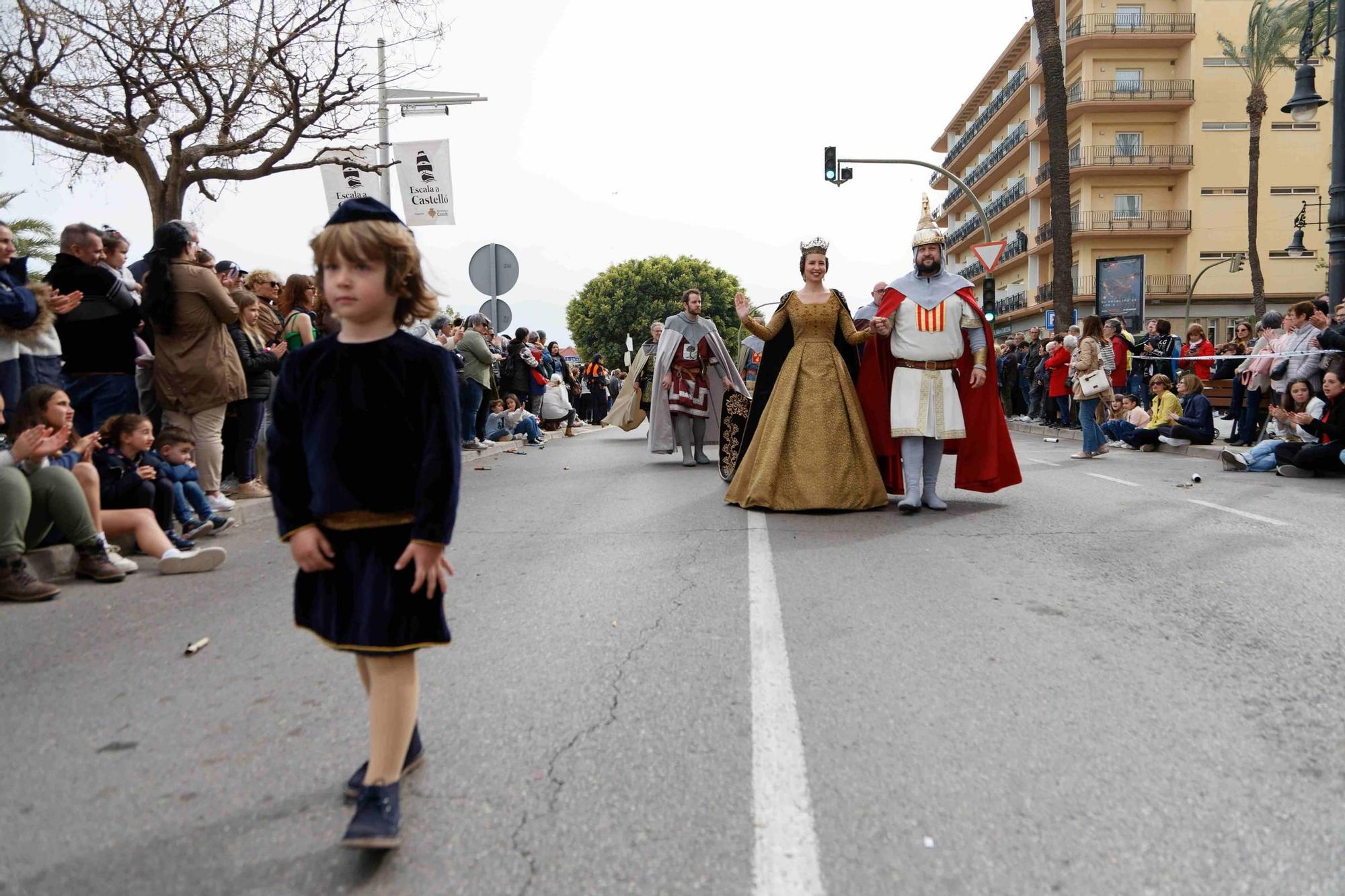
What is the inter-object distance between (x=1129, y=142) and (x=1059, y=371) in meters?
44.1

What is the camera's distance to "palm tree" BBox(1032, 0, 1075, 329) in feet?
76.8

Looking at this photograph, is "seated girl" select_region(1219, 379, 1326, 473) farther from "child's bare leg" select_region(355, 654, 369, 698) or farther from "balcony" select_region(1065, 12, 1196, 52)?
"balcony" select_region(1065, 12, 1196, 52)

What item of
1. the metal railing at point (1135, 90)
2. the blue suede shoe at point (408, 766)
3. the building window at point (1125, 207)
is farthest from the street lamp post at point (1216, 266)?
the blue suede shoe at point (408, 766)

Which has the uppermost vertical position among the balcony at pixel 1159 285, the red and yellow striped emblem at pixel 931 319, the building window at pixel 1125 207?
the building window at pixel 1125 207

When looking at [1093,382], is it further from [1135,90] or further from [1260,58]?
[1135,90]

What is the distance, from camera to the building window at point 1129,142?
5869 centimetres

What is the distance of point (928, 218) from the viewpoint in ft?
31.6

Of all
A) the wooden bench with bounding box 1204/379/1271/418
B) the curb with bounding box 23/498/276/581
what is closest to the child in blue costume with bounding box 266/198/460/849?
the curb with bounding box 23/498/276/581

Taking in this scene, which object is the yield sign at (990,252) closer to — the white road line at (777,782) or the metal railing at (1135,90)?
the white road line at (777,782)

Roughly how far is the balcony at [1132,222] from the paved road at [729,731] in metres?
55.8

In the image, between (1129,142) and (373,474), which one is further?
(1129,142)

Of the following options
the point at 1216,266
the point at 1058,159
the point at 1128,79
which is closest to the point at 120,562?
the point at 1058,159

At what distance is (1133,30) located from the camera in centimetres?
5750

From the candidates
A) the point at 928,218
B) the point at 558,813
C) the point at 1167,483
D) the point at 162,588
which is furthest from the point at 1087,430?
the point at 558,813
